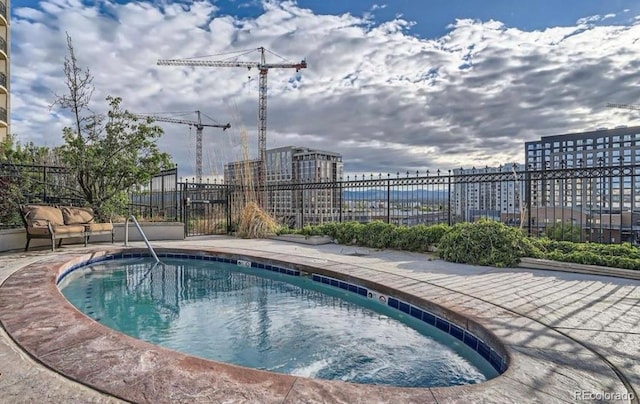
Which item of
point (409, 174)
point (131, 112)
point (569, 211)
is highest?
point (131, 112)

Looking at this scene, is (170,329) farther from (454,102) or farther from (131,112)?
(454,102)

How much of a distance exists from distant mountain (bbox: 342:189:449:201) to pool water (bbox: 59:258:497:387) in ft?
10.4

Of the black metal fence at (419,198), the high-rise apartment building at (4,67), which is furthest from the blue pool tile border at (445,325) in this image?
the high-rise apartment building at (4,67)

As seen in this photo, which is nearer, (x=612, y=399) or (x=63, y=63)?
(x=612, y=399)

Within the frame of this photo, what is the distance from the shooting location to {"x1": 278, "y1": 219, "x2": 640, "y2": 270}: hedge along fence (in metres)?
4.41

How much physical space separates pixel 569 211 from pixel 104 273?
7478mm

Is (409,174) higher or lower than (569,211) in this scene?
A: higher

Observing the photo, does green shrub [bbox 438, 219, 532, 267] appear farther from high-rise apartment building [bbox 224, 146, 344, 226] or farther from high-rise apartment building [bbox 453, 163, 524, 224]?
high-rise apartment building [bbox 224, 146, 344, 226]

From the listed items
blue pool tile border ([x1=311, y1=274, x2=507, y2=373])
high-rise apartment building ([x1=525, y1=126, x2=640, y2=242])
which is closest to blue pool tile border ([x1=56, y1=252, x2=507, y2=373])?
blue pool tile border ([x1=311, y1=274, x2=507, y2=373])

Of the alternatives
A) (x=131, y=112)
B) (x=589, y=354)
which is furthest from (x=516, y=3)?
(x=131, y=112)

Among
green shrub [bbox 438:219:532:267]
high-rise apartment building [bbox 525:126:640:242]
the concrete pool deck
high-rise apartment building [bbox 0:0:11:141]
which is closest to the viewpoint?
the concrete pool deck

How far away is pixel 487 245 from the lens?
499cm

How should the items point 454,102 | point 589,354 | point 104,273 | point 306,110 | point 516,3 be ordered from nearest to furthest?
point 589,354
point 104,273
point 516,3
point 454,102
point 306,110

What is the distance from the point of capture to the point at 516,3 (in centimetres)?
605
